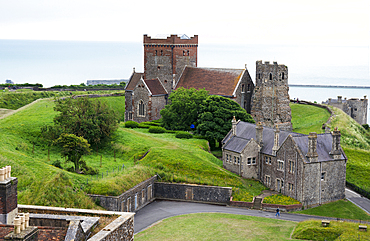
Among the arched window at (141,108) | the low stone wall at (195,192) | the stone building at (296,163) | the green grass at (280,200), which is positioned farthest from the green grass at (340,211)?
the arched window at (141,108)

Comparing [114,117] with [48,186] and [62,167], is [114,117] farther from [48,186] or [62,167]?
[48,186]

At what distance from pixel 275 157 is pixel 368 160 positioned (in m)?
19.1

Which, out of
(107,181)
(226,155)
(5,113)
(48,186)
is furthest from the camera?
(5,113)

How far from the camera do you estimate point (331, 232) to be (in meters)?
37.5

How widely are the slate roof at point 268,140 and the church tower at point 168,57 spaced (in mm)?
29387

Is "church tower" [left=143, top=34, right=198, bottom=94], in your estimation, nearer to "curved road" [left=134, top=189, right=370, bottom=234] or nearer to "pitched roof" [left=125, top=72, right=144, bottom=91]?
"pitched roof" [left=125, top=72, right=144, bottom=91]

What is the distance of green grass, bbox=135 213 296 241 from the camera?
124ft

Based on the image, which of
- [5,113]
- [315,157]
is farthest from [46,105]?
[315,157]

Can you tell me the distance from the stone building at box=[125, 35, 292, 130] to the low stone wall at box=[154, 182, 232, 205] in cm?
3088

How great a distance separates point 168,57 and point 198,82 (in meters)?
8.45

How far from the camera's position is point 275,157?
5294 centimetres

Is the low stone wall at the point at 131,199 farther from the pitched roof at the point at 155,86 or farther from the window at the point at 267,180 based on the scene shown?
the pitched roof at the point at 155,86

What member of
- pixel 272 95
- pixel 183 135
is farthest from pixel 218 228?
pixel 272 95

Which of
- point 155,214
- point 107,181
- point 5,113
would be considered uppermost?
point 5,113
